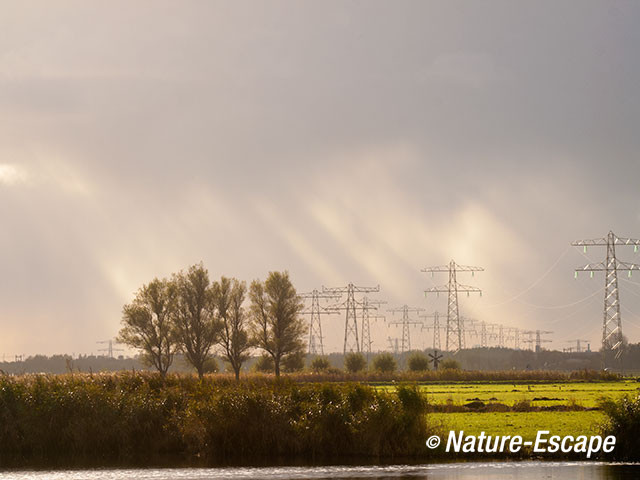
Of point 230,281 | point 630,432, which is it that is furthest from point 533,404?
point 230,281

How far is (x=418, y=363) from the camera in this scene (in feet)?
570

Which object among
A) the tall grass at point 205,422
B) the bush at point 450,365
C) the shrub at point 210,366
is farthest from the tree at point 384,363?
the tall grass at point 205,422

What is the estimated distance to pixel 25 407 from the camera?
198ft

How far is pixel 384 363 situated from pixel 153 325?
45396mm

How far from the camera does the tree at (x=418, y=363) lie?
173m

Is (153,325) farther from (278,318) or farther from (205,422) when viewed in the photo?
(205,422)

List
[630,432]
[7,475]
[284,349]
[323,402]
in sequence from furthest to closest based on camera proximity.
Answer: [284,349] → [323,402] → [630,432] → [7,475]

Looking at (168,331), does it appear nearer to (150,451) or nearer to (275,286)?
(275,286)

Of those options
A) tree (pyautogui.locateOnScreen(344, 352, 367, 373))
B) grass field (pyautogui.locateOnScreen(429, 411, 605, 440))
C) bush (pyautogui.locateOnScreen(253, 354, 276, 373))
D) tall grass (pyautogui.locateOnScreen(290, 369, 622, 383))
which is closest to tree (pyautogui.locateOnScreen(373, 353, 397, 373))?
tree (pyautogui.locateOnScreen(344, 352, 367, 373))

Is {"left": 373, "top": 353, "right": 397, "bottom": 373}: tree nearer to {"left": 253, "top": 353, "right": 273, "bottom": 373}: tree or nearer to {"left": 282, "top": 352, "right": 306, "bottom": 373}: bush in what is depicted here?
{"left": 282, "top": 352, "right": 306, "bottom": 373}: bush

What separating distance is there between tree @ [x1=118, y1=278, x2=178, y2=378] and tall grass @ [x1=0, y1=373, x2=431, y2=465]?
10905cm

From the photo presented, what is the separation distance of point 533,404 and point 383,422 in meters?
27.9

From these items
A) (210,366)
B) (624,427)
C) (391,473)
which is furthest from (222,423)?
(210,366)

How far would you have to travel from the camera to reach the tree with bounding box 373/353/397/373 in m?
173
